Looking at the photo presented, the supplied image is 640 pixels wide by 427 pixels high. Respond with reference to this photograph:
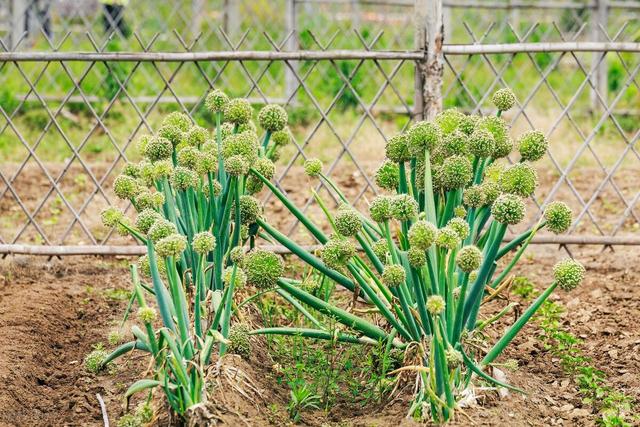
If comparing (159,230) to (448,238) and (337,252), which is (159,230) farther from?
(448,238)

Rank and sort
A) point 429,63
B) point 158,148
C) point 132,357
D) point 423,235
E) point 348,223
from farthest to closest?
1. point 429,63
2. point 132,357
3. point 158,148
4. point 348,223
5. point 423,235

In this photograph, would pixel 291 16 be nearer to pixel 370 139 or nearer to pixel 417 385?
pixel 370 139

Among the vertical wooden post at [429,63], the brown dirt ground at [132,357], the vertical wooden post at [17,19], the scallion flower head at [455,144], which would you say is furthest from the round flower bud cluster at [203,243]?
the vertical wooden post at [17,19]

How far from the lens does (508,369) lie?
3.02 m

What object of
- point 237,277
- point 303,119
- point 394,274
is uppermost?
point 303,119

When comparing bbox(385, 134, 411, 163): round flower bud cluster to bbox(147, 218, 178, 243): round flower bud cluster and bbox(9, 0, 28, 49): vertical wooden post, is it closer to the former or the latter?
bbox(147, 218, 178, 243): round flower bud cluster

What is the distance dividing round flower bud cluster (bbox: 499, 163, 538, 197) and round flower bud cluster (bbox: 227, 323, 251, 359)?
33.2 inches

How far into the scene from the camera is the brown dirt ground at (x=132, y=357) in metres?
2.71

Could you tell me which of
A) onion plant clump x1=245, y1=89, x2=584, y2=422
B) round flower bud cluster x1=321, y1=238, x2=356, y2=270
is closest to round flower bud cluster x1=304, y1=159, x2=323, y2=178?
onion plant clump x1=245, y1=89, x2=584, y2=422

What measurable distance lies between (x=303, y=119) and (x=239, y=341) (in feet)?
15.2

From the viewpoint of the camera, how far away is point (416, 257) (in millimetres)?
2395

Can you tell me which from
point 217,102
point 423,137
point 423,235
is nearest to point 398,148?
point 423,137

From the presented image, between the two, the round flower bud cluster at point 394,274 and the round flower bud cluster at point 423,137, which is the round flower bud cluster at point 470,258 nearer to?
the round flower bud cluster at point 394,274

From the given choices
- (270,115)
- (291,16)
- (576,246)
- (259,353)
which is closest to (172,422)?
(259,353)
